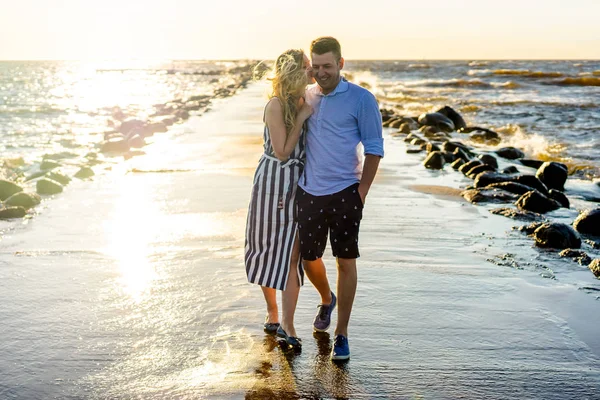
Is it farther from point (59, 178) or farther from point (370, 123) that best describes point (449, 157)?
Result: point (370, 123)

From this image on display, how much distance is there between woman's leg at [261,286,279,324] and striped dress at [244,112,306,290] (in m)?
0.12

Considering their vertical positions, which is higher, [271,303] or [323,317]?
Result: [271,303]

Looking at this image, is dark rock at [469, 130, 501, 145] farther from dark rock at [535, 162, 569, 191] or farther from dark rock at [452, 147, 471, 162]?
dark rock at [535, 162, 569, 191]

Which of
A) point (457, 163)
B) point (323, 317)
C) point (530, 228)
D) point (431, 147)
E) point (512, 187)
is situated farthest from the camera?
point (431, 147)

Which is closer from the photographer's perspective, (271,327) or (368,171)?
(368,171)

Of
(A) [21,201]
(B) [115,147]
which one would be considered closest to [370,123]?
(A) [21,201]

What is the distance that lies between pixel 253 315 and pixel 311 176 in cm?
120

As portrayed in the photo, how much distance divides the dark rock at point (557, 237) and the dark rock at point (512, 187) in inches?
116

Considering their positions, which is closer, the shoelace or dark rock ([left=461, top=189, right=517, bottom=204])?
the shoelace

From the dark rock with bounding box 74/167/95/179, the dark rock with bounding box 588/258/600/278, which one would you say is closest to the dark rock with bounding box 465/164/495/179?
the dark rock with bounding box 588/258/600/278

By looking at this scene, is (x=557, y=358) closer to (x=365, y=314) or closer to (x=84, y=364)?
(x=365, y=314)

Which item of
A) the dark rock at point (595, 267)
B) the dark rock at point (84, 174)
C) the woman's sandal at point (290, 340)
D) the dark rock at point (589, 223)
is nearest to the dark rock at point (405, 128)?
the dark rock at point (84, 174)

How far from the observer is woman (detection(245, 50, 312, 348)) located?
13.7 ft

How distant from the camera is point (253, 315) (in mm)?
4883
